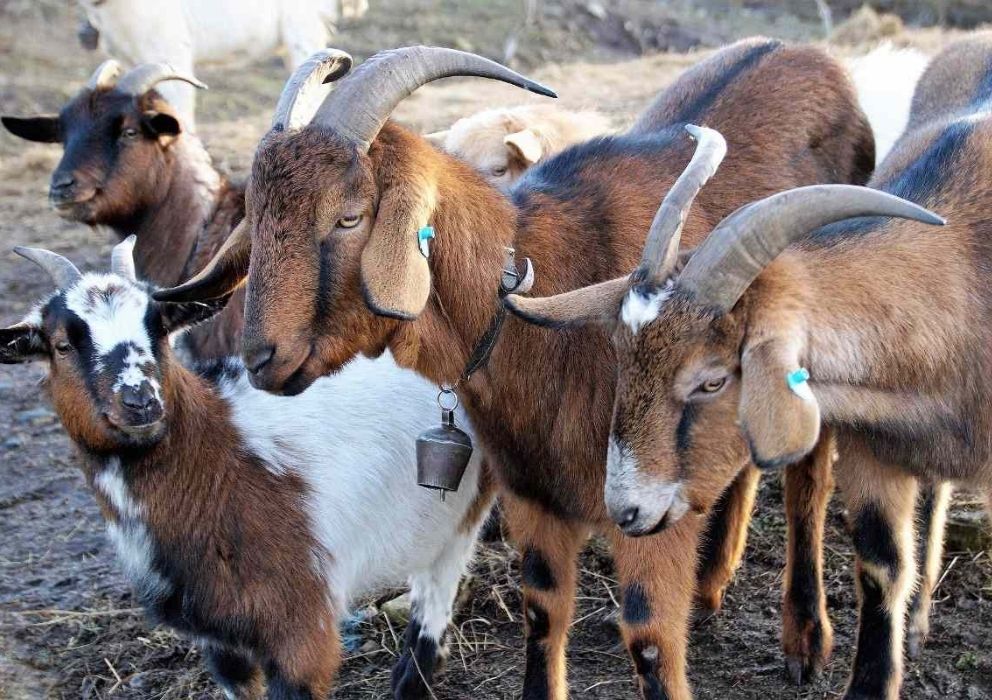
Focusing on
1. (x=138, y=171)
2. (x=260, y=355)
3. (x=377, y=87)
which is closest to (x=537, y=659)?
(x=260, y=355)

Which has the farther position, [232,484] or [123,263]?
[123,263]

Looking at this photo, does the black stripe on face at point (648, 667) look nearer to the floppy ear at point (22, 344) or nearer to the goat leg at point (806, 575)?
the goat leg at point (806, 575)

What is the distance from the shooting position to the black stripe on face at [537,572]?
12.7 ft

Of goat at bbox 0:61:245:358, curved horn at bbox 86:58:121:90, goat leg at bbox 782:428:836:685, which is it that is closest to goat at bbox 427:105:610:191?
goat at bbox 0:61:245:358

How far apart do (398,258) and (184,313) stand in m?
1.17

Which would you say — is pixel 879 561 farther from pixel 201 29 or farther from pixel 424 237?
pixel 201 29

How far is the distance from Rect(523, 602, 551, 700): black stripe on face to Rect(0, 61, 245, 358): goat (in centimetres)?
276

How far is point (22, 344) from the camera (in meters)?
3.96

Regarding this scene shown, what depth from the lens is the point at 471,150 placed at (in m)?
5.75

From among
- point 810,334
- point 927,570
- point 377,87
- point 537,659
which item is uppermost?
point 377,87

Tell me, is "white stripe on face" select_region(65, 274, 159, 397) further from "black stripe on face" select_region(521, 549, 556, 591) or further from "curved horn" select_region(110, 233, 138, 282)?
"black stripe on face" select_region(521, 549, 556, 591)

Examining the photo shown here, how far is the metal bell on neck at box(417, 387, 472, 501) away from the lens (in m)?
3.74

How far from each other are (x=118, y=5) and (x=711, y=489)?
23.9ft

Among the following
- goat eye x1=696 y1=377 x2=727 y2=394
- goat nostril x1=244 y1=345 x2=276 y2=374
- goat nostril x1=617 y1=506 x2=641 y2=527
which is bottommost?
goat nostril x1=617 y1=506 x2=641 y2=527
